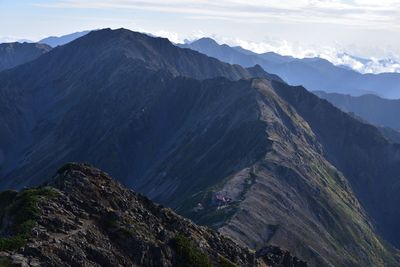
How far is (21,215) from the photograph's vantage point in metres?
71.9

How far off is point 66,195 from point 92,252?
13.1m

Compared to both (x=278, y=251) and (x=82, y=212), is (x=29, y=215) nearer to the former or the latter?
(x=82, y=212)

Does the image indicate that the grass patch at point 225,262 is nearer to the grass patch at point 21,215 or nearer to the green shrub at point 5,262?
the grass patch at point 21,215

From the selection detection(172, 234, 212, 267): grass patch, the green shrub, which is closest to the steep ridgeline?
detection(172, 234, 212, 267): grass patch

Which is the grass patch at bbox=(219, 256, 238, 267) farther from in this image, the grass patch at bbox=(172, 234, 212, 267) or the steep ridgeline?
the grass patch at bbox=(172, 234, 212, 267)

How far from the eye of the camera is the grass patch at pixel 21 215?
63906mm

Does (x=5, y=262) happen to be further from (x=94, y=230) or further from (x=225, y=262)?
(x=225, y=262)

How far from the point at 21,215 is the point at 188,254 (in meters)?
25.2

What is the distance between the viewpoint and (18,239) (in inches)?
2542

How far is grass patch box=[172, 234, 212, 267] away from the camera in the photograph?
268ft

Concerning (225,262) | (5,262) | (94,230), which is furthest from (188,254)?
(5,262)

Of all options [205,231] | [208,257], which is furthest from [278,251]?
[208,257]

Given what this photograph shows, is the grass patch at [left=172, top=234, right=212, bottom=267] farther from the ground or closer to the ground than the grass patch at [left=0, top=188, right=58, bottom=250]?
farther from the ground

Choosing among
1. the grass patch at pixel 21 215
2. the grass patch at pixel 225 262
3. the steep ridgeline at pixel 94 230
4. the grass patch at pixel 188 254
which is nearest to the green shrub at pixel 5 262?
the steep ridgeline at pixel 94 230
